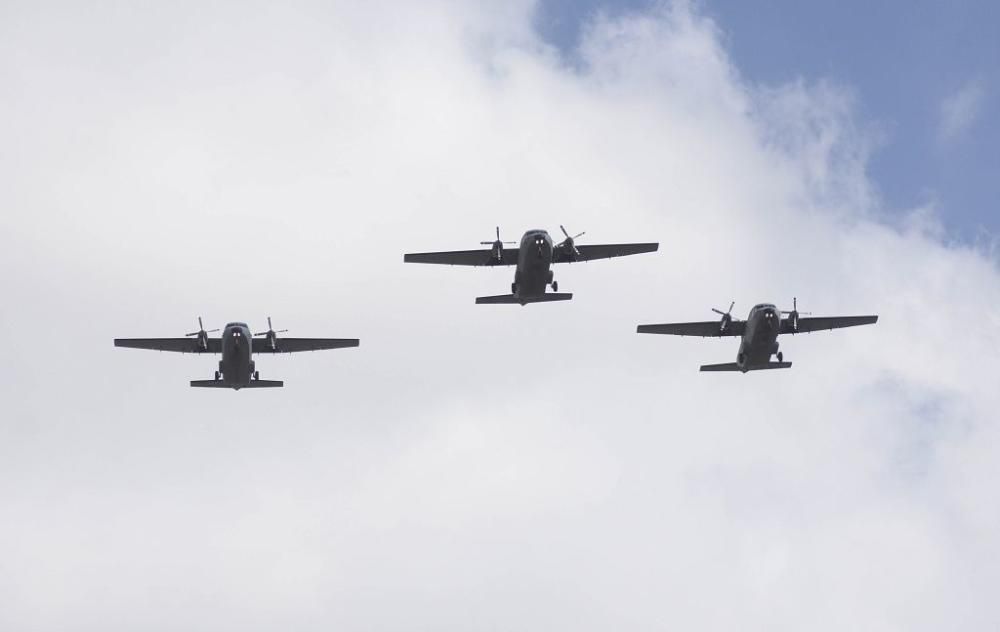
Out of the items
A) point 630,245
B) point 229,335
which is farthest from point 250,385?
point 630,245

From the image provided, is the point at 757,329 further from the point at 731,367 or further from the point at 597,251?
the point at 597,251

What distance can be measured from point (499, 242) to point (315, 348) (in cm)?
1640

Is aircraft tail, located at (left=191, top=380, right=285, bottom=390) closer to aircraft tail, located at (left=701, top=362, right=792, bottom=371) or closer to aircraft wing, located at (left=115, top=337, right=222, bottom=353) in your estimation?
aircraft wing, located at (left=115, top=337, right=222, bottom=353)

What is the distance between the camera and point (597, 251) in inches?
4245

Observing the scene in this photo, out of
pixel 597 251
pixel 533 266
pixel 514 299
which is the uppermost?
pixel 597 251

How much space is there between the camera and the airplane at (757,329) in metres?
101

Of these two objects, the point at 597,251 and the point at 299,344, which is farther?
the point at 299,344

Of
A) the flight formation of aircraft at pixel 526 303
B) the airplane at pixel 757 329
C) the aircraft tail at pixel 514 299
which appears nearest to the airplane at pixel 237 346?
the flight formation of aircraft at pixel 526 303

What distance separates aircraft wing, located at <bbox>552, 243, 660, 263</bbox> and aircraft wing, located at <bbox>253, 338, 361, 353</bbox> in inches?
673

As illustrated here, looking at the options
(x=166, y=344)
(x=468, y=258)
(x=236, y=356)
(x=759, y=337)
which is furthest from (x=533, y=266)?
(x=166, y=344)

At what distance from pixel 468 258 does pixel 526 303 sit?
8.74 m

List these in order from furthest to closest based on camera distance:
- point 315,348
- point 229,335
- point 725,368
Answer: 1. point 315,348
2. point 725,368
3. point 229,335

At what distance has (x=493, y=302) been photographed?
99562mm

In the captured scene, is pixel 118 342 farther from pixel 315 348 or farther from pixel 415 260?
→ pixel 415 260
